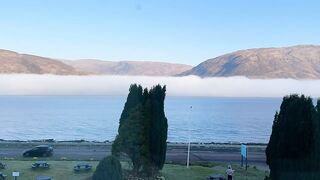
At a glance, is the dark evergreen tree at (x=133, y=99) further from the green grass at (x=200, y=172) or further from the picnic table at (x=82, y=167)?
the green grass at (x=200, y=172)

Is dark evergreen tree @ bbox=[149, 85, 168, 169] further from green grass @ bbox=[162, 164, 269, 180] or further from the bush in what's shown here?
→ the bush

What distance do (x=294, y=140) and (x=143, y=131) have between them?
1063 cm

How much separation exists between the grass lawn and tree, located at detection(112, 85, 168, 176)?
192 centimetres

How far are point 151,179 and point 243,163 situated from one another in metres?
14.3

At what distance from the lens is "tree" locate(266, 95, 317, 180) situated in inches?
809

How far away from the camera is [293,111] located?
21.1 meters

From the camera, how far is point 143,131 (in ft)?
94.1

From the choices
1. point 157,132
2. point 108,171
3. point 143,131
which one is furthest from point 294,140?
point 157,132

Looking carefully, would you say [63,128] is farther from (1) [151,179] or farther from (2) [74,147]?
(1) [151,179]

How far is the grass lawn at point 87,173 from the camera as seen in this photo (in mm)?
29969

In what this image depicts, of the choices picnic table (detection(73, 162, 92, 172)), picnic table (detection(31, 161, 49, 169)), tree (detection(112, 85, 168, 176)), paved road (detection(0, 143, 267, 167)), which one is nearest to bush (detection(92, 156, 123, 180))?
tree (detection(112, 85, 168, 176))

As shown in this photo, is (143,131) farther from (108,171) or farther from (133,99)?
(108,171)

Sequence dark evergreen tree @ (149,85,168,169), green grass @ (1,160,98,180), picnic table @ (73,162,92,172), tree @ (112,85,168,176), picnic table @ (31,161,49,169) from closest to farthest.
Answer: tree @ (112,85,168,176)
dark evergreen tree @ (149,85,168,169)
green grass @ (1,160,98,180)
picnic table @ (73,162,92,172)
picnic table @ (31,161,49,169)

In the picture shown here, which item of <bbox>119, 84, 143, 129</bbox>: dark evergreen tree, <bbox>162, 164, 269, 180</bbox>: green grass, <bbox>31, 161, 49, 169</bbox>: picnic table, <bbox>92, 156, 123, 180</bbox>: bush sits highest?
<bbox>119, 84, 143, 129</bbox>: dark evergreen tree
